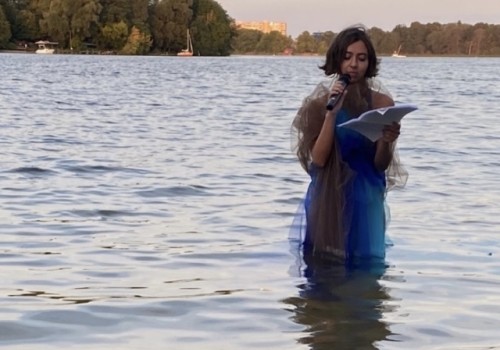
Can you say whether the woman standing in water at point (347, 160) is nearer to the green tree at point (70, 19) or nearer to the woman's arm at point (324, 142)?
the woman's arm at point (324, 142)

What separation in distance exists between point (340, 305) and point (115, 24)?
12133 centimetres

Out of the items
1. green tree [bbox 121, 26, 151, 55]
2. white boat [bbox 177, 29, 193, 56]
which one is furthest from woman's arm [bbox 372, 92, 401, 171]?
white boat [bbox 177, 29, 193, 56]

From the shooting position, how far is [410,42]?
136375 mm

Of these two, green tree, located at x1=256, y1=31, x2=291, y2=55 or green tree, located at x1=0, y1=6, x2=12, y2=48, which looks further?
green tree, located at x1=256, y1=31, x2=291, y2=55

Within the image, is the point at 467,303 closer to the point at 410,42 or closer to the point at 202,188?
the point at 202,188

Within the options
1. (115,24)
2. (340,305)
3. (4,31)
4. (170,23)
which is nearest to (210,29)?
(170,23)

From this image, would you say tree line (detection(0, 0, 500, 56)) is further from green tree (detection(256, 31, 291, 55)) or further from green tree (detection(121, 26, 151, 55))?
green tree (detection(256, 31, 291, 55))

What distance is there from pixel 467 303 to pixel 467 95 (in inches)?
1162

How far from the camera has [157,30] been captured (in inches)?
5310

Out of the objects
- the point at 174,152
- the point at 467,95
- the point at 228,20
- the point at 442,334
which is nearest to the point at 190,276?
the point at 442,334

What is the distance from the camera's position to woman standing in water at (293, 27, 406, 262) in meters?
6.70

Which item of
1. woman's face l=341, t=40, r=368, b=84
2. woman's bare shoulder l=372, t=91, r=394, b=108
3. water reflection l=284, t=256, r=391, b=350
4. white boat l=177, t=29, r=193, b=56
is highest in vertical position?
woman's face l=341, t=40, r=368, b=84

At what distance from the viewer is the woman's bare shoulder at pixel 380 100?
6.82 meters

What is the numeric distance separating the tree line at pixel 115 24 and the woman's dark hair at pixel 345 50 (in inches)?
4421
